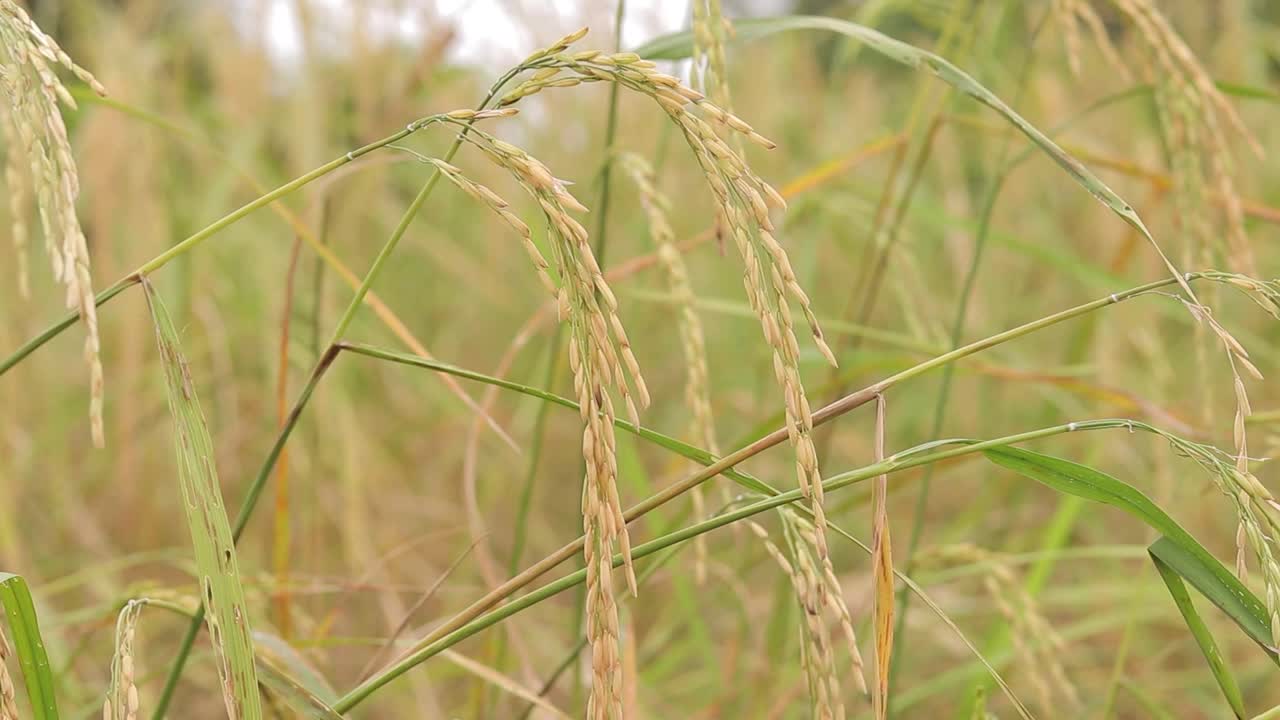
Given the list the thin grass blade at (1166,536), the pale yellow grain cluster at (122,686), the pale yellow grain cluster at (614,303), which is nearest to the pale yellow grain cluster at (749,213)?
the pale yellow grain cluster at (614,303)

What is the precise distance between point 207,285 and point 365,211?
393 mm

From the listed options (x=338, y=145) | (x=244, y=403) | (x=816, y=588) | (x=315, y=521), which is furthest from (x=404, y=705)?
(x=338, y=145)

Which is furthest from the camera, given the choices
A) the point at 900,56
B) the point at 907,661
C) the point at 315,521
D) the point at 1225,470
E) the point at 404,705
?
the point at 907,661

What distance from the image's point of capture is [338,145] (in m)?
2.13

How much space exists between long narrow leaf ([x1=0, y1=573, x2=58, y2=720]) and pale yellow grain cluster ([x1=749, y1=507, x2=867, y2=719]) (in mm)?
329

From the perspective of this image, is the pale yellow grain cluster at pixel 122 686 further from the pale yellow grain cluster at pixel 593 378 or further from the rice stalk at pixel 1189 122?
the rice stalk at pixel 1189 122

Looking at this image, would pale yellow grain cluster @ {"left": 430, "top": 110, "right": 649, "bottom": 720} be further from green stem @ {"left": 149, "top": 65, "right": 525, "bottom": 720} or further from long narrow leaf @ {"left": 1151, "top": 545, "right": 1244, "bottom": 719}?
long narrow leaf @ {"left": 1151, "top": 545, "right": 1244, "bottom": 719}

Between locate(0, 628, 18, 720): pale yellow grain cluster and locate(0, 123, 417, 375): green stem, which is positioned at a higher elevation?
locate(0, 123, 417, 375): green stem

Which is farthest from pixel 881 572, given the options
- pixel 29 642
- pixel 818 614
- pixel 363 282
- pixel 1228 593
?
pixel 29 642

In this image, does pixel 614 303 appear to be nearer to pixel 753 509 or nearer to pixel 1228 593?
pixel 753 509

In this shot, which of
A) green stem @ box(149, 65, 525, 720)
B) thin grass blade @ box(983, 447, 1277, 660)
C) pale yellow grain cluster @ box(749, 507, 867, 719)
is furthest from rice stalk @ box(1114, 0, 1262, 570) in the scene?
green stem @ box(149, 65, 525, 720)

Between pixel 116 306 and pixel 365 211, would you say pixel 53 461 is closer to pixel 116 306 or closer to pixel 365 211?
pixel 116 306

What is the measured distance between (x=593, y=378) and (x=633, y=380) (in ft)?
4.64

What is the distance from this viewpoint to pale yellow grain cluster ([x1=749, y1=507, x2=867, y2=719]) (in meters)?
0.43
